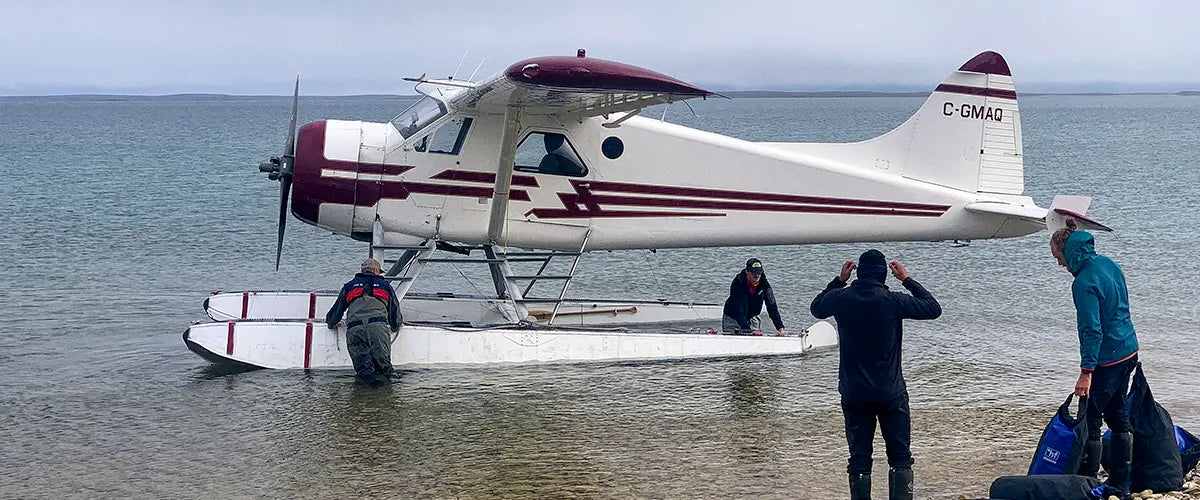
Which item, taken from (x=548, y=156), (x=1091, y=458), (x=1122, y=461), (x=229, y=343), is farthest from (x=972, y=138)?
(x=229, y=343)

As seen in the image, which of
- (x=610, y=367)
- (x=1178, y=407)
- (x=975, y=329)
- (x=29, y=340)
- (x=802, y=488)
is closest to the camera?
(x=802, y=488)

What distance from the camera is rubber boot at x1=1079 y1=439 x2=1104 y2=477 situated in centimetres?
627

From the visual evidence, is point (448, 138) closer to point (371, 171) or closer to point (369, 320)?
point (371, 171)

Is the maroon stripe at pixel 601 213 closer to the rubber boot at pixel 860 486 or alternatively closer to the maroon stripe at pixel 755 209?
the maroon stripe at pixel 755 209

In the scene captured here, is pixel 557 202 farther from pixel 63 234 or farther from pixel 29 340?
pixel 63 234

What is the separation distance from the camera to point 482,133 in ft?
35.1

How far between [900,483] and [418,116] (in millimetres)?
6307

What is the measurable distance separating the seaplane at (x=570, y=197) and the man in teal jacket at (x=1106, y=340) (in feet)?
14.1

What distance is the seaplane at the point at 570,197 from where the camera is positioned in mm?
10320

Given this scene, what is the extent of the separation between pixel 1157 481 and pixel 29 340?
383 inches

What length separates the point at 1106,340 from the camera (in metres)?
6.03

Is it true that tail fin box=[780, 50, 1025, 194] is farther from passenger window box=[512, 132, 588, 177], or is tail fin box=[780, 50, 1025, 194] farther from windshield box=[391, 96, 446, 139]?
windshield box=[391, 96, 446, 139]

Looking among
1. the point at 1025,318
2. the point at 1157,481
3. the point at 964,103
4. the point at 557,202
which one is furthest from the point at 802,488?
the point at 1025,318

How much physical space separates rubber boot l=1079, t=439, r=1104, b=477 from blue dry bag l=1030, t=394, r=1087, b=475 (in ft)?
0.14
